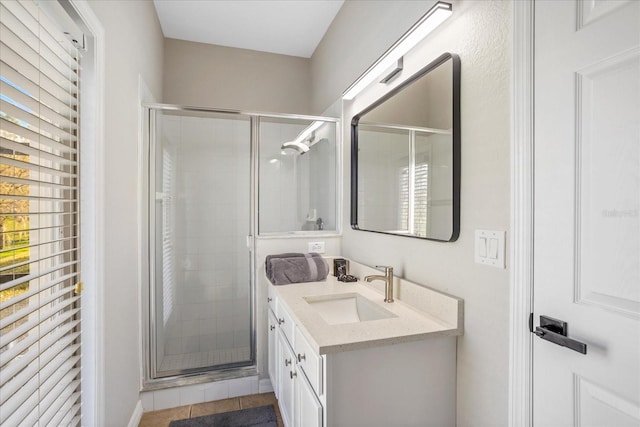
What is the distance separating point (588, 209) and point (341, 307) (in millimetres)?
1118

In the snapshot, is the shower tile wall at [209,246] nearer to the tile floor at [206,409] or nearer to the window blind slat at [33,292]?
the tile floor at [206,409]

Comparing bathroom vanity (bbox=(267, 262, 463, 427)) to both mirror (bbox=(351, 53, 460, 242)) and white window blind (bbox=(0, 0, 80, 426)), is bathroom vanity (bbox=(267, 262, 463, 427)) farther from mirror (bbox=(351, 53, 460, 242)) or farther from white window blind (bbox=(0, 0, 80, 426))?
white window blind (bbox=(0, 0, 80, 426))

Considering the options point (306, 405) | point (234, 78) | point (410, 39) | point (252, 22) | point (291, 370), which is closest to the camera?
point (306, 405)

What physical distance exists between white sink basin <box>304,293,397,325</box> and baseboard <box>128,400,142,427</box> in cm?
123

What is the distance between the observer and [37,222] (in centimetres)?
94

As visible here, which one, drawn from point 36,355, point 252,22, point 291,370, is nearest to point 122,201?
point 36,355

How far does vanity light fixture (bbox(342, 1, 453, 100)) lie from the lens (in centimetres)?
117

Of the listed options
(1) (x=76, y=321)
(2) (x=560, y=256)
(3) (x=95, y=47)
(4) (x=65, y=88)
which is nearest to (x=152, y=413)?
(1) (x=76, y=321)

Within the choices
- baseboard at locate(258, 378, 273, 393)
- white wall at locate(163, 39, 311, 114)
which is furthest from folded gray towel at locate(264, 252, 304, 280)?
white wall at locate(163, 39, 311, 114)

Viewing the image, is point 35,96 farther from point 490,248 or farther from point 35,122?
point 490,248

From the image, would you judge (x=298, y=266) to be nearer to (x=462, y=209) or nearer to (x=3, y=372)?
(x=462, y=209)

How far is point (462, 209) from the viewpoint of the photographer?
1.14m

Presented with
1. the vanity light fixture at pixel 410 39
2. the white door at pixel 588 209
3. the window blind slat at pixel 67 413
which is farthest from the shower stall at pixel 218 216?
the white door at pixel 588 209

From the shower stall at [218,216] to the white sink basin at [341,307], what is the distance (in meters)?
0.76
